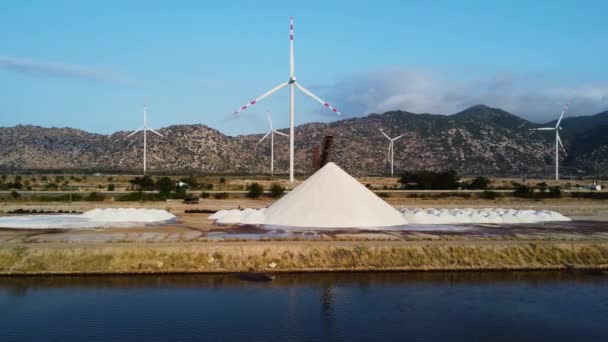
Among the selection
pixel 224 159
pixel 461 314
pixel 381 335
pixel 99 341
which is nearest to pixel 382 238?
pixel 461 314

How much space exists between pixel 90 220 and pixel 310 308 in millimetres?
22806

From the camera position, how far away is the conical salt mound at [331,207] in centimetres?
3394

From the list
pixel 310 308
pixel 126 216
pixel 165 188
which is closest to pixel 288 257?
pixel 310 308

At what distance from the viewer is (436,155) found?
13425cm

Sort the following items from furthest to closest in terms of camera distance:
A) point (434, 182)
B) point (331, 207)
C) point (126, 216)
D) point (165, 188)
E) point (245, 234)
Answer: point (434, 182)
point (165, 188)
point (126, 216)
point (331, 207)
point (245, 234)

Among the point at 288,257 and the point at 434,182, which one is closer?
the point at 288,257

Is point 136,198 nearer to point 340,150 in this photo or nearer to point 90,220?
point 90,220

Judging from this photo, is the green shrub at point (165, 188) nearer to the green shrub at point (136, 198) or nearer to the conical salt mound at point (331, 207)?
the green shrub at point (136, 198)

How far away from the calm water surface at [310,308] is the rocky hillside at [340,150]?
3974 inches

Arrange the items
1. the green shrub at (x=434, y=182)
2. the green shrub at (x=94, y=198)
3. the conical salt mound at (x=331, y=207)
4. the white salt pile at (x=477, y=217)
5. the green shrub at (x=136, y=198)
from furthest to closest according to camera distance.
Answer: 1. the green shrub at (x=434, y=182)
2. the green shrub at (x=136, y=198)
3. the green shrub at (x=94, y=198)
4. the white salt pile at (x=477, y=217)
5. the conical salt mound at (x=331, y=207)

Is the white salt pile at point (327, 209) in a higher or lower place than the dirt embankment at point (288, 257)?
higher

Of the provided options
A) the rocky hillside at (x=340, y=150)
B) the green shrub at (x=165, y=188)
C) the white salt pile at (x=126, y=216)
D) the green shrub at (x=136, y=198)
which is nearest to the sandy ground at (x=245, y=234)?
the white salt pile at (x=126, y=216)

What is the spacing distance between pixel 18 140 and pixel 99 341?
14597 cm

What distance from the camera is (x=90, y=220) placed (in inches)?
1416
